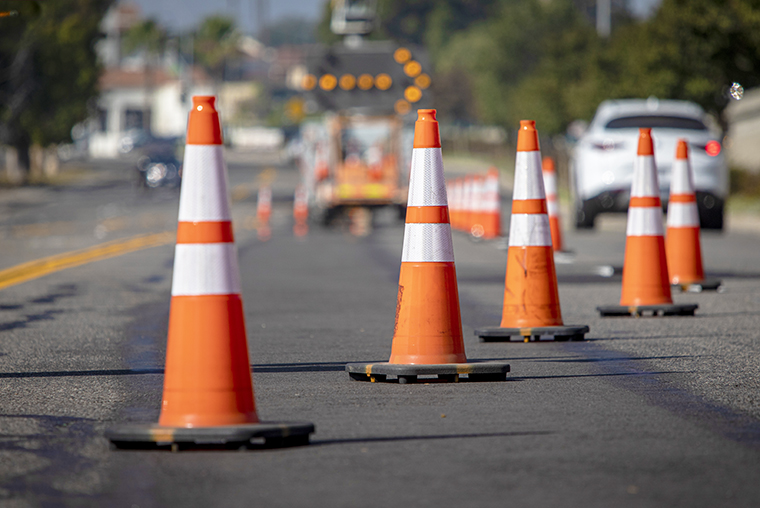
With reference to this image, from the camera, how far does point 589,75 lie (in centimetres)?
4591

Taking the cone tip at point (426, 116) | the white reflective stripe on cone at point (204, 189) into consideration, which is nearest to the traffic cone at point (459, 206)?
the cone tip at point (426, 116)

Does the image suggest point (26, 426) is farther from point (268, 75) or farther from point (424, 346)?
point (268, 75)

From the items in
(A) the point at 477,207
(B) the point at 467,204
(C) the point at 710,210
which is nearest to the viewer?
(C) the point at 710,210

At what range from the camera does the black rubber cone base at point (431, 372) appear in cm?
596

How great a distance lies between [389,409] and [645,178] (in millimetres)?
4320

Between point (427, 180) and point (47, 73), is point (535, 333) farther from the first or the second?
point (47, 73)

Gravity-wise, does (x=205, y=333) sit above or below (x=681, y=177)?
below

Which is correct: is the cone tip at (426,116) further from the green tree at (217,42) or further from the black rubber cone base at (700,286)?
the green tree at (217,42)

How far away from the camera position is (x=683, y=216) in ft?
33.7

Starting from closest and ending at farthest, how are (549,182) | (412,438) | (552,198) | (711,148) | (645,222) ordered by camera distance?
(412,438) → (645,222) → (549,182) → (552,198) → (711,148)

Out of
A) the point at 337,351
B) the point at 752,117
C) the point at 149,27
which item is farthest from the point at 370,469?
the point at 149,27

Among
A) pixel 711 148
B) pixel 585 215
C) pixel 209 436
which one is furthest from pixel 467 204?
pixel 209 436

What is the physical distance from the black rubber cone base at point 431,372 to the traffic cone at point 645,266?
2991 mm

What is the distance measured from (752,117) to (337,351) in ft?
115
